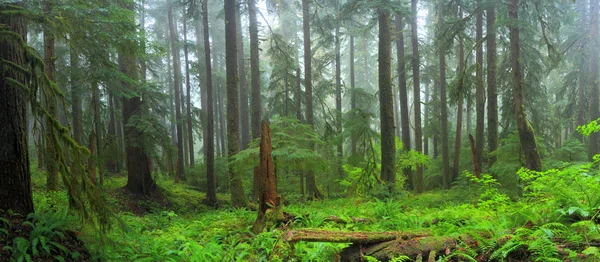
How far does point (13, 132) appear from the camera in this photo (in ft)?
16.2

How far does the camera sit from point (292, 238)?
12.2 feet

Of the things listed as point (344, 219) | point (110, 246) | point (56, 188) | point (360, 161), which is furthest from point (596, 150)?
point (56, 188)

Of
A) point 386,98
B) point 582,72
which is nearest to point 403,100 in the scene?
point 386,98

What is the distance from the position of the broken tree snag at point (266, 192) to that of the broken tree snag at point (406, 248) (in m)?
2.88

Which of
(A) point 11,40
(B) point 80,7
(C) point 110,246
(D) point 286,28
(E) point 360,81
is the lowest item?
(C) point 110,246

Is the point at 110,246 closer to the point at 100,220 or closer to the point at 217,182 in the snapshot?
the point at 100,220

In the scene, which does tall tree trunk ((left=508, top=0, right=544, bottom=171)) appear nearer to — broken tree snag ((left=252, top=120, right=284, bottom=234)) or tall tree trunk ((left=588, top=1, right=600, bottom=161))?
broken tree snag ((left=252, top=120, right=284, bottom=234))

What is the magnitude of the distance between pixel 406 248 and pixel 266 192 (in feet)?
11.8

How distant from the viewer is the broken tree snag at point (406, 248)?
3.60m

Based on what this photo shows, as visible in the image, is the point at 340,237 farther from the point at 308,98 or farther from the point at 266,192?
the point at 308,98


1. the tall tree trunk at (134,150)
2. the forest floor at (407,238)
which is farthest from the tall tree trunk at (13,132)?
the tall tree trunk at (134,150)

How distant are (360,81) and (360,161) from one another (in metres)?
21.6

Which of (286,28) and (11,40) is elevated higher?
(286,28)

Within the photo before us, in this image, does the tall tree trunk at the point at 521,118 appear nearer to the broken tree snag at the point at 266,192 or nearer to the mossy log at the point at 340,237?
the mossy log at the point at 340,237
